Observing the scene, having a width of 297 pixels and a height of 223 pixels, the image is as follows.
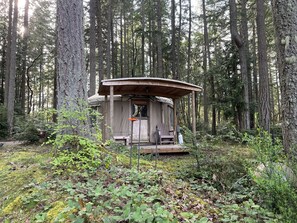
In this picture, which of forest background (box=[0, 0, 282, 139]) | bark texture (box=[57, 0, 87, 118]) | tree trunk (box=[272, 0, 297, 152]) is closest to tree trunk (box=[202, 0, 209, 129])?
forest background (box=[0, 0, 282, 139])

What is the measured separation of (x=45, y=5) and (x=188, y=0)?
39.7 ft

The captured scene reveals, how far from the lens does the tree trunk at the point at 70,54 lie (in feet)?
11.4

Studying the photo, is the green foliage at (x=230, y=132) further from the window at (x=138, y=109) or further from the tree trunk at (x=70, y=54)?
the window at (x=138, y=109)

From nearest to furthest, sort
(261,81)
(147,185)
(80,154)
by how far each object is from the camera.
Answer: (147,185) → (80,154) → (261,81)

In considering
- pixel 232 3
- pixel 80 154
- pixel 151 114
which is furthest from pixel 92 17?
pixel 80 154

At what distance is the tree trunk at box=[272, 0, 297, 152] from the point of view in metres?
3.19

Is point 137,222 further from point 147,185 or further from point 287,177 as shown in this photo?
point 287,177

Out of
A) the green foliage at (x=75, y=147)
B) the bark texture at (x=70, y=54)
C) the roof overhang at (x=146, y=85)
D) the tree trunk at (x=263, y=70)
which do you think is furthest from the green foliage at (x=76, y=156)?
the tree trunk at (x=263, y=70)

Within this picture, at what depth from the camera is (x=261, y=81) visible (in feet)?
26.5

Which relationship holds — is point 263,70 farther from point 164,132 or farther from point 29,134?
point 29,134

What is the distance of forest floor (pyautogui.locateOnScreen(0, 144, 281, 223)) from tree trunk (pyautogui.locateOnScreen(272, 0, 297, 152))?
39.7 inches

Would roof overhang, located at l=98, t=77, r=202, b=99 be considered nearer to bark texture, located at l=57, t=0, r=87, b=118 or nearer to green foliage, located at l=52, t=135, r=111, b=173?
bark texture, located at l=57, t=0, r=87, b=118

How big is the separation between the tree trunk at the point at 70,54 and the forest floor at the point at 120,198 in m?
1.09

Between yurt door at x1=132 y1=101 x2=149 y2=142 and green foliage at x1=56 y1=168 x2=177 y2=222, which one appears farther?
yurt door at x1=132 y1=101 x2=149 y2=142
